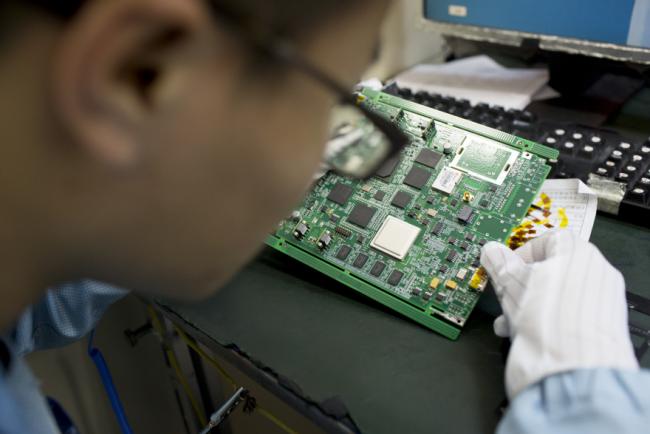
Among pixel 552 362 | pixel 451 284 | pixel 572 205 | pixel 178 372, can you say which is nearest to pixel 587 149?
pixel 572 205

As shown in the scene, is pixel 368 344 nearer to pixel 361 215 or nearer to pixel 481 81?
pixel 361 215

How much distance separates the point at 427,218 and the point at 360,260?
0.14 m

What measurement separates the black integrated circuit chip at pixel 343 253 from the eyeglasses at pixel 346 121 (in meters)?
0.30

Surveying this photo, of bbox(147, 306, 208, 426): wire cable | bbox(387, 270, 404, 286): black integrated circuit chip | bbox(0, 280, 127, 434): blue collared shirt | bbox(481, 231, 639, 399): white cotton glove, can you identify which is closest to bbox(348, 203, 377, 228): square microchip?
bbox(387, 270, 404, 286): black integrated circuit chip

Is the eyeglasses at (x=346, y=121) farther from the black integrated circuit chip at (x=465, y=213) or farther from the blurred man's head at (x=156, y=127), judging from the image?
the black integrated circuit chip at (x=465, y=213)

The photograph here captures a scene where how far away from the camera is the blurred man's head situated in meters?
0.37

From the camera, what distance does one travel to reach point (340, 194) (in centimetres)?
104

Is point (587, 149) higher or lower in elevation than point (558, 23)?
lower

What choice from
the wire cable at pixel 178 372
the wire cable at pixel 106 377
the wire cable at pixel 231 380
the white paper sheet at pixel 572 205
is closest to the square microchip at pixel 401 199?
the white paper sheet at pixel 572 205

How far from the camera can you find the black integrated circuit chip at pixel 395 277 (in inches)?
36.8

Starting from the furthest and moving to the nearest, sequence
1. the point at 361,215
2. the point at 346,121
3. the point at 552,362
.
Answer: the point at 361,215, the point at 552,362, the point at 346,121

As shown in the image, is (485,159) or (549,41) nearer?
(485,159)

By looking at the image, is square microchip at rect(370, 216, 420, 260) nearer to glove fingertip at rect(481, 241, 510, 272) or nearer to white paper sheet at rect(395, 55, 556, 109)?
glove fingertip at rect(481, 241, 510, 272)

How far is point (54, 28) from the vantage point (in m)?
0.38
